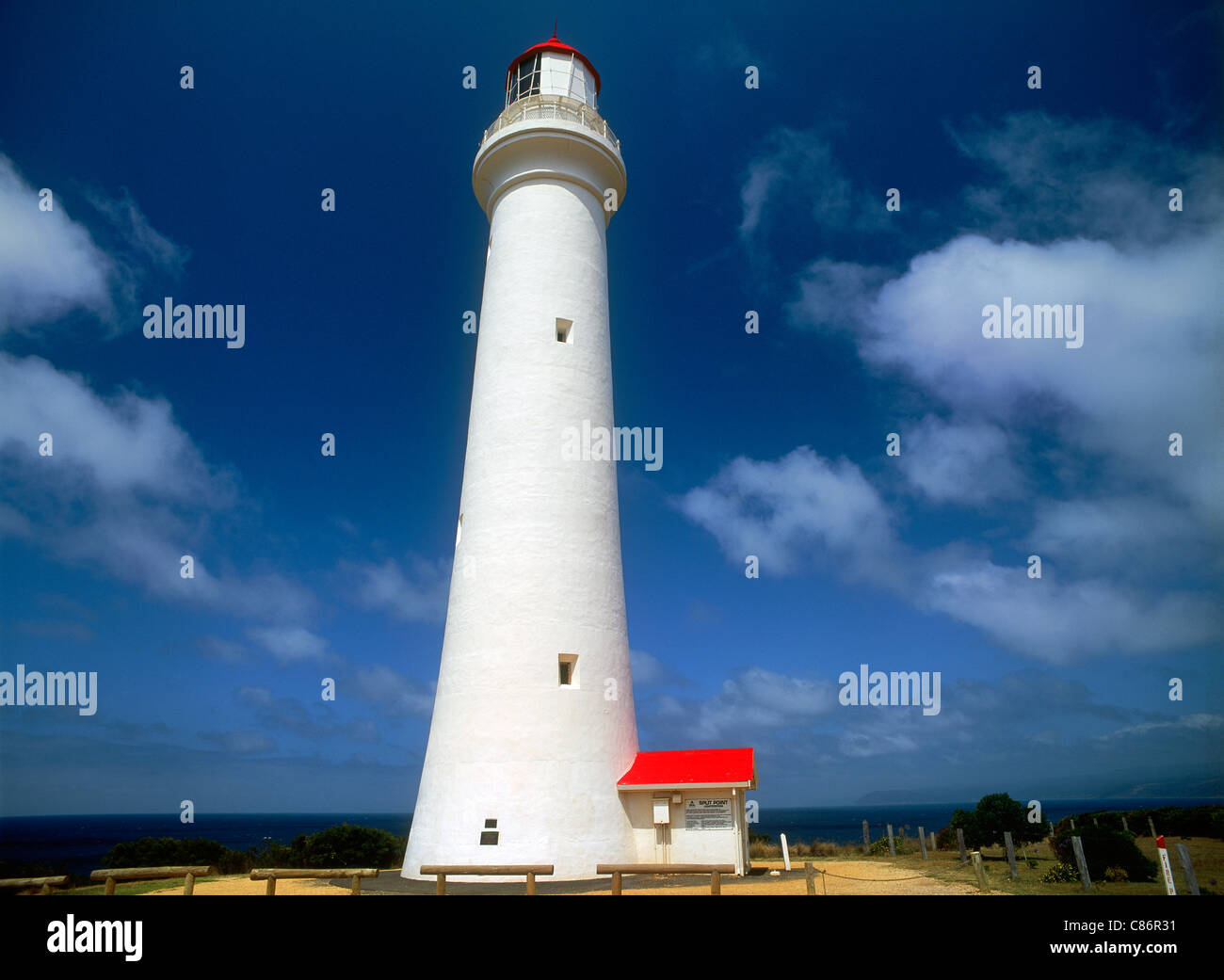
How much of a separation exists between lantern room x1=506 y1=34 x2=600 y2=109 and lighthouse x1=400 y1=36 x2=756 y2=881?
87cm

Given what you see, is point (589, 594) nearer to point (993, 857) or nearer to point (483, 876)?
point (483, 876)

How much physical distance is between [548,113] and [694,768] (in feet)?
48.5

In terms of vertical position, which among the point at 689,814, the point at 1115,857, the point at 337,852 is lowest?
the point at 337,852

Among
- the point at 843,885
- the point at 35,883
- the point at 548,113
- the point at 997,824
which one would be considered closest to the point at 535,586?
the point at 843,885

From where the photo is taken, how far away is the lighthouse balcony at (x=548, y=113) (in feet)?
57.9

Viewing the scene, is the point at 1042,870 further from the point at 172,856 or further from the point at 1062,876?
the point at 172,856

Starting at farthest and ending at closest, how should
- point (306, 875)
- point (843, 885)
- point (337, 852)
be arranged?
1. point (337, 852)
2. point (843, 885)
3. point (306, 875)

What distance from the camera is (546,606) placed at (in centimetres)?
1484

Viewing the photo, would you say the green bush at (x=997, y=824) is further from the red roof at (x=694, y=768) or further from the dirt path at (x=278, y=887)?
the dirt path at (x=278, y=887)

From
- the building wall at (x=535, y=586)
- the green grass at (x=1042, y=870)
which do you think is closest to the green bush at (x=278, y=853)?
the building wall at (x=535, y=586)

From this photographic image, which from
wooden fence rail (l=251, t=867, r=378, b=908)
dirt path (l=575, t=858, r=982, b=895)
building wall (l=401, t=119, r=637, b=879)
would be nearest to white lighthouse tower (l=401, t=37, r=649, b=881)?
building wall (l=401, t=119, r=637, b=879)

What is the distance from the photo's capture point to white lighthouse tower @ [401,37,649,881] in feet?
45.8
